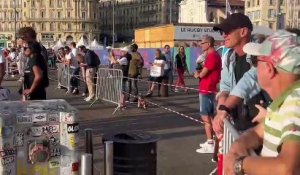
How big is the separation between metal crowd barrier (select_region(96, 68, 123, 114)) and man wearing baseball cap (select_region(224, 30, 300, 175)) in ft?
34.6

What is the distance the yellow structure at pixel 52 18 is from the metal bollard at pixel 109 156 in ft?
489

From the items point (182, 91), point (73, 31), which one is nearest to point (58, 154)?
point (182, 91)

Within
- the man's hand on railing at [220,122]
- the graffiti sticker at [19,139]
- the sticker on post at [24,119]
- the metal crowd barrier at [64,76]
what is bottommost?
the metal crowd barrier at [64,76]

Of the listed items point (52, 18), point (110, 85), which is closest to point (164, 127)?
point (110, 85)

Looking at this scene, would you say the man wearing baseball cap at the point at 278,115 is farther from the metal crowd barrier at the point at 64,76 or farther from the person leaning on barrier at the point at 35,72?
the metal crowd barrier at the point at 64,76

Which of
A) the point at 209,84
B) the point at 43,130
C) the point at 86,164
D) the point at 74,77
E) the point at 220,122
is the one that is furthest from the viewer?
the point at 74,77

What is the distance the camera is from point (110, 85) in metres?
13.7

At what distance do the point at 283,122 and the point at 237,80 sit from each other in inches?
103

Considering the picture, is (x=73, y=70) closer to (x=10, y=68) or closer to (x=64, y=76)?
(x=64, y=76)

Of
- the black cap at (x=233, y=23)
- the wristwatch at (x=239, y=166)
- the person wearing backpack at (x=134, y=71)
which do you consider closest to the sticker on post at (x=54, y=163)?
the black cap at (x=233, y=23)

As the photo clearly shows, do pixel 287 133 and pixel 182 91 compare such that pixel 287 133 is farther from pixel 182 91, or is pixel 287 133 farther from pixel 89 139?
pixel 182 91

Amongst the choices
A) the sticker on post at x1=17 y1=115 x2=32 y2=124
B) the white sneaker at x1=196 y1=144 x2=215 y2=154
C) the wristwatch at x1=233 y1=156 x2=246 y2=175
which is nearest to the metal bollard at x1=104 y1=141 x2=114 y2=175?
the sticker on post at x1=17 y1=115 x2=32 y2=124

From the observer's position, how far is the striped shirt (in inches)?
83.0

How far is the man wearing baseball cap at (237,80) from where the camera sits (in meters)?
3.87
